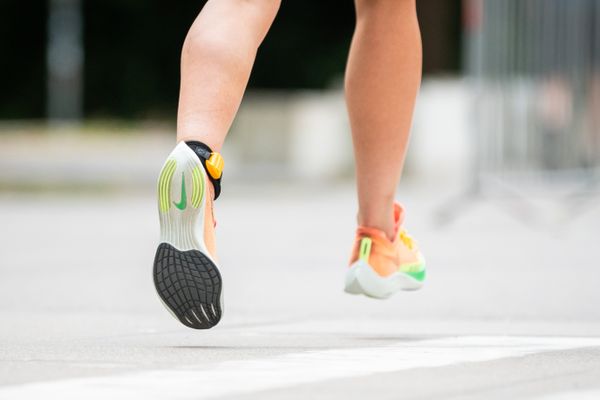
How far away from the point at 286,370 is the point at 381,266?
0.89m

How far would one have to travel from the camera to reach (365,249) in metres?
3.55

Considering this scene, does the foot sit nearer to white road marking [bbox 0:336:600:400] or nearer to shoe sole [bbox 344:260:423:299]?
shoe sole [bbox 344:260:423:299]

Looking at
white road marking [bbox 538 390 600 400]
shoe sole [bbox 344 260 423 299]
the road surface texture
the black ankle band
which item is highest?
the black ankle band

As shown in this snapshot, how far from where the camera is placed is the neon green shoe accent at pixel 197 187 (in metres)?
2.92

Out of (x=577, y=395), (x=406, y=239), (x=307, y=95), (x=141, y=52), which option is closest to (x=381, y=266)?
(x=406, y=239)

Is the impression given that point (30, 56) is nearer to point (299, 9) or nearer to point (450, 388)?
point (299, 9)

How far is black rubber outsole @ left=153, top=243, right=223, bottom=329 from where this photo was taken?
9.53 feet

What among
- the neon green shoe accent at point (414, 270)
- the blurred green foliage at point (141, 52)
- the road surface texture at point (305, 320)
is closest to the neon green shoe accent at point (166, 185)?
the road surface texture at point (305, 320)

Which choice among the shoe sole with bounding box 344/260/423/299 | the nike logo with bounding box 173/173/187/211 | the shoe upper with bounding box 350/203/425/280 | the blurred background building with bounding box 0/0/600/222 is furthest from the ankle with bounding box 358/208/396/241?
the blurred background building with bounding box 0/0/600/222

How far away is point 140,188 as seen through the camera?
42.5 ft

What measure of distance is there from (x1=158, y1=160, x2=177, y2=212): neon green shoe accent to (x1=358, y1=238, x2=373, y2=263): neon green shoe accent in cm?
71

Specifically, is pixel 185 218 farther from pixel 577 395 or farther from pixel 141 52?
pixel 141 52

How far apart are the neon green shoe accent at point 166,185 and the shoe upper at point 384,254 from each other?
0.72m

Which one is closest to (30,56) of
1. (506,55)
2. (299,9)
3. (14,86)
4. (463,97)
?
(14,86)
